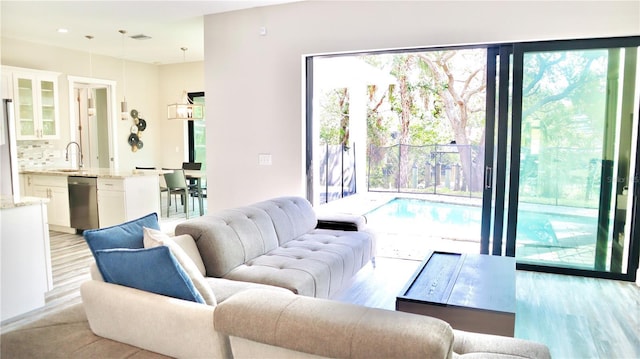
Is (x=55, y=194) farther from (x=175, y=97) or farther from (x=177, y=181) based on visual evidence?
(x=175, y=97)

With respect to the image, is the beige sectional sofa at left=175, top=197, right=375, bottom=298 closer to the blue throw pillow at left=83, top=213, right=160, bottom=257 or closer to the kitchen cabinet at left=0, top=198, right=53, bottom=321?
the blue throw pillow at left=83, top=213, right=160, bottom=257

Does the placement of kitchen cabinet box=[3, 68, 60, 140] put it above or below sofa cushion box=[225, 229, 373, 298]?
above

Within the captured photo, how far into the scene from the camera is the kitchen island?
5688 millimetres

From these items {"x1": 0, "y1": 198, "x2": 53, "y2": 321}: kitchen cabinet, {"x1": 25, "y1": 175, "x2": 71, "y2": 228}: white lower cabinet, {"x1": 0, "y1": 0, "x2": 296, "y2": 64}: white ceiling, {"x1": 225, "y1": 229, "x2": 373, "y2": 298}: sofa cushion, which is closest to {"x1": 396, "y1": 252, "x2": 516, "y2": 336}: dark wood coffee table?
{"x1": 225, "y1": 229, "x2": 373, "y2": 298}: sofa cushion

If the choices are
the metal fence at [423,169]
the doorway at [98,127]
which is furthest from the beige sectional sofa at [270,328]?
the metal fence at [423,169]

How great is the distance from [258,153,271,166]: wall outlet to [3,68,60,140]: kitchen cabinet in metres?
3.97

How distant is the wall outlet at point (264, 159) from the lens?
532cm

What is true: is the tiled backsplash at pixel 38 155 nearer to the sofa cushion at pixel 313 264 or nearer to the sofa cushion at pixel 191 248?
the sofa cushion at pixel 313 264

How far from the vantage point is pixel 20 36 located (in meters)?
6.71

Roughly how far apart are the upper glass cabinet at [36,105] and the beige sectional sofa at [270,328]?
236 inches

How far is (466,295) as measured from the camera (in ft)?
8.21

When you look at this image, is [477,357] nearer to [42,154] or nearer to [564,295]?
[564,295]

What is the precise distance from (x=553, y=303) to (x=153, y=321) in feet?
10.4

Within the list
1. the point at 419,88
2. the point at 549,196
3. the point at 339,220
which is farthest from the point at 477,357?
the point at 419,88
